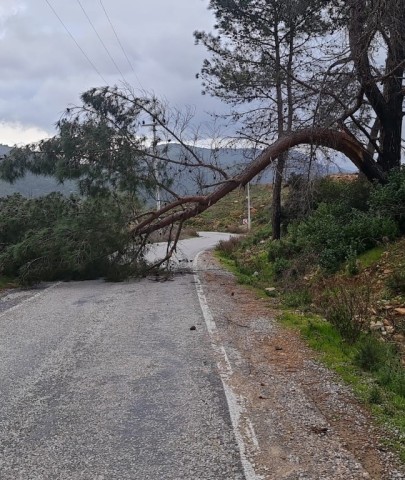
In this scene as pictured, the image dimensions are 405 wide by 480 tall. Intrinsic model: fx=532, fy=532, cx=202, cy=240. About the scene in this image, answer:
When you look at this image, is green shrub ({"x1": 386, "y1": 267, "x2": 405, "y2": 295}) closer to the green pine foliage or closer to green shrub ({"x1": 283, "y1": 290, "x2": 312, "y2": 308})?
green shrub ({"x1": 283, "y1": 290, "x2": 312, "y2": 308})

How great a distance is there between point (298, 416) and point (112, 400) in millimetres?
1857

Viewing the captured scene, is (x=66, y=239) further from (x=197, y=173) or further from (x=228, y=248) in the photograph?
(x=228, y=248)

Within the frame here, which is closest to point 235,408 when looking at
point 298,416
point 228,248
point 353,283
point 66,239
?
point 298,416

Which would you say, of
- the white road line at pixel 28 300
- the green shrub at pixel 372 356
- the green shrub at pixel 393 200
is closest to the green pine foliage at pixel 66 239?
the white road line at pixel 28 300

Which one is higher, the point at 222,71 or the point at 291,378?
the point at 222,71

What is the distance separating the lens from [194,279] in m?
15.8

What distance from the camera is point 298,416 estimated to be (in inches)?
195

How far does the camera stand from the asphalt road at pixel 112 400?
4.05m

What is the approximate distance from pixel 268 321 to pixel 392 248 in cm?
406

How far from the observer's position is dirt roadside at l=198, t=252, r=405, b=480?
157 inches

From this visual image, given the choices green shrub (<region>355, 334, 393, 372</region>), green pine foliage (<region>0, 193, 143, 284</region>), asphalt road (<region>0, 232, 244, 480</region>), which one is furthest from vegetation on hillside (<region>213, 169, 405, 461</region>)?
green pine foliage (<region>0, 193, 143, 284</region>)

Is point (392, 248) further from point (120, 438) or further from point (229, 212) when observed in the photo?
point (229, 212)

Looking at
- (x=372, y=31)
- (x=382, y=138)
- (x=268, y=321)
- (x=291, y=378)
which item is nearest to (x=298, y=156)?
(x=382, y=138)

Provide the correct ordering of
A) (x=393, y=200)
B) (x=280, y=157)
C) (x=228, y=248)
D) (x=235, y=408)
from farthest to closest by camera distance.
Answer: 1. (x=228, y=248)
2. (x=280, y=157)
3. (x=393, y=200)
4. (x=235, y=408)
